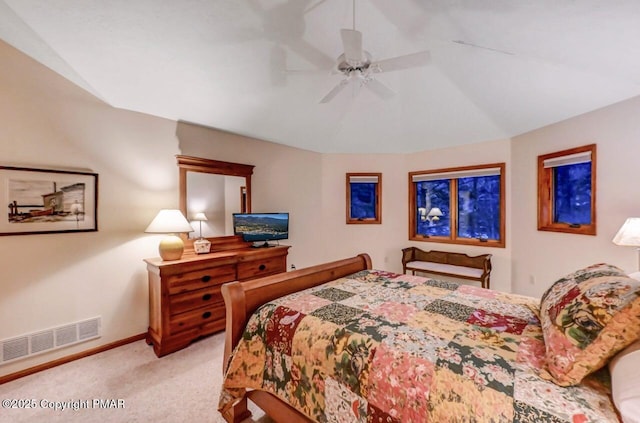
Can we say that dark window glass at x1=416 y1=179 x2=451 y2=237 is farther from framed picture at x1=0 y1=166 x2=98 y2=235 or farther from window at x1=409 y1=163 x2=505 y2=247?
framed picture at x1=0 y1=166 x2=98 y2=235

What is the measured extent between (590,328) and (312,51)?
9.33 ft

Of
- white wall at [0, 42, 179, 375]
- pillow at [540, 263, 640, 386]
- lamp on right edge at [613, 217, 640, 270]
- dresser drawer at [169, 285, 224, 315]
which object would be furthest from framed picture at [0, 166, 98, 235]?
lamp on right edge at [613, 217, 640, 270]

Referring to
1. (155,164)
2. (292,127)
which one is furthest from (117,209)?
(292,127)

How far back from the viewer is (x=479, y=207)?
4.46 metres

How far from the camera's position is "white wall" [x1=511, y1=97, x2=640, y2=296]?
2711 millimetres

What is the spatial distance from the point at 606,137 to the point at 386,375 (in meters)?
3.54

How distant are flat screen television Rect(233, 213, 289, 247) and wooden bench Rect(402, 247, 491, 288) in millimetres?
2192

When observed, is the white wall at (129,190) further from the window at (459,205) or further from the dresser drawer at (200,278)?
the dresser drawer at (200,278)

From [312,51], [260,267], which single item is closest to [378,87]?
[312,51]

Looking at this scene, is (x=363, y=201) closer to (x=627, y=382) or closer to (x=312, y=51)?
(x=312, y=51)

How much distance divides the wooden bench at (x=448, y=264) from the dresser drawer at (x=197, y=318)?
3.01 metres

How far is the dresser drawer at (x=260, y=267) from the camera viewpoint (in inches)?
128

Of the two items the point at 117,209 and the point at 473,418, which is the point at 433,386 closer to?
the point at 473,418

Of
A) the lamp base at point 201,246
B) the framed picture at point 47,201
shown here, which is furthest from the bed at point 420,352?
the framed picture at point 47,201
